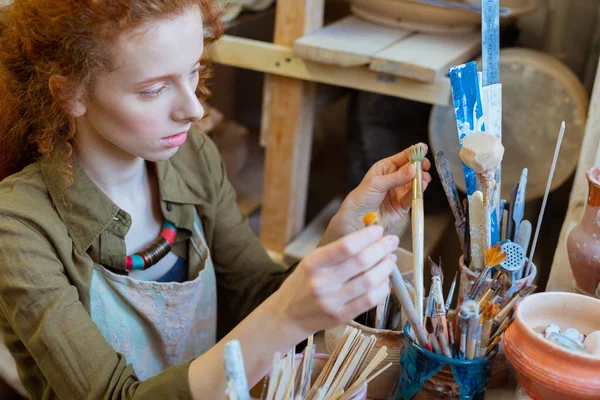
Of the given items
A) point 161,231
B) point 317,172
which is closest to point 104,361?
point 161,231

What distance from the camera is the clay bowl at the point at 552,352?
Result: 60cm

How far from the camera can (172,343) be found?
41.0 inches

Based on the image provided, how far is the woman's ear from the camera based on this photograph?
2.77 feet

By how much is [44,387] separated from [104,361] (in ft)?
0.52

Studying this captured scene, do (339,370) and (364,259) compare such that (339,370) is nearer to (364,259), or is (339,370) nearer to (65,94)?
(364,259)

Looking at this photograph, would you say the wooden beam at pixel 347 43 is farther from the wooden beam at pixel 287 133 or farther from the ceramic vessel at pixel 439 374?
the ceramic vessel at pixel 439 374

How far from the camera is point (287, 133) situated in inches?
57.1

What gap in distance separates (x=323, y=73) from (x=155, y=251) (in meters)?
0.55

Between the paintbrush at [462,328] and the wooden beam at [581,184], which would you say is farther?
the wooden beam at [581,184]

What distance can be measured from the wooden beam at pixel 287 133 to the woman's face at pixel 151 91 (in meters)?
0.52

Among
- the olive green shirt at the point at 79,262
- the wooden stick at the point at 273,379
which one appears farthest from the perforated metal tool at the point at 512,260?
the olive green shirt at the point at 79,262

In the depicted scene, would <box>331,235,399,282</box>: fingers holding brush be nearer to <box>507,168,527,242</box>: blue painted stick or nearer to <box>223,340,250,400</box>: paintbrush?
<box>223,340,250,400</box>: paintbrush

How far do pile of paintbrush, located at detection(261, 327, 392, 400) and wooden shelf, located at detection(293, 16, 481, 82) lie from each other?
2.14 feet

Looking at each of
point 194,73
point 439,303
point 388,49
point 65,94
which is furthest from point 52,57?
point 388,49
